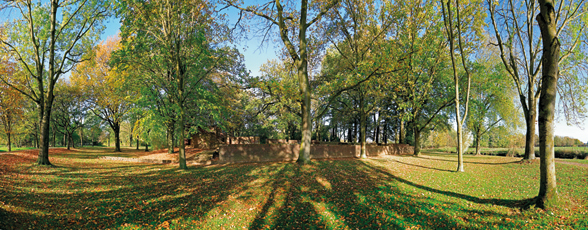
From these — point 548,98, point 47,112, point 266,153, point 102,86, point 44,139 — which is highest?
point 102,86

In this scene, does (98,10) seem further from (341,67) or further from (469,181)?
(469,181)

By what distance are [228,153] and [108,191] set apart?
26.6 feet

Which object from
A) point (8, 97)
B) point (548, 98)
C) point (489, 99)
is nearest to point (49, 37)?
point (8, 97)

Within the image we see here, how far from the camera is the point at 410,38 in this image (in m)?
19.2

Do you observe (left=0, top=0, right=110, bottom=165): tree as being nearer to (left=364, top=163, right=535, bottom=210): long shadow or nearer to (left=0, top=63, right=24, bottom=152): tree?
(left=0, top=63, right=24, bottom=152): tree

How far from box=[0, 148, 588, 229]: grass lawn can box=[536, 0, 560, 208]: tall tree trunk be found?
463mm

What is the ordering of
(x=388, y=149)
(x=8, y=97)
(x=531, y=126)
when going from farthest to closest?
(x=388, y=149) → (x=8, y=97) → (x=531, y=126)

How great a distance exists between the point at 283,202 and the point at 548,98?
25.0 ft

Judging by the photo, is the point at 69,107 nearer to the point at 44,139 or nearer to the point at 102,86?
the point at 102,86

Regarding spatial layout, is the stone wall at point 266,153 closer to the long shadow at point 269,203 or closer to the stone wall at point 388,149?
the stone wall at point 388,149

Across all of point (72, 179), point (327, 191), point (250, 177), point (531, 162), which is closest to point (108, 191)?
point (72, 179)

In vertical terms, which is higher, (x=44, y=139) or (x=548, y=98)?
(x=548, y=98)

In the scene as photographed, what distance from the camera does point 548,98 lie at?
6055 mm

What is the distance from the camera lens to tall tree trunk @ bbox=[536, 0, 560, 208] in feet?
19.7
